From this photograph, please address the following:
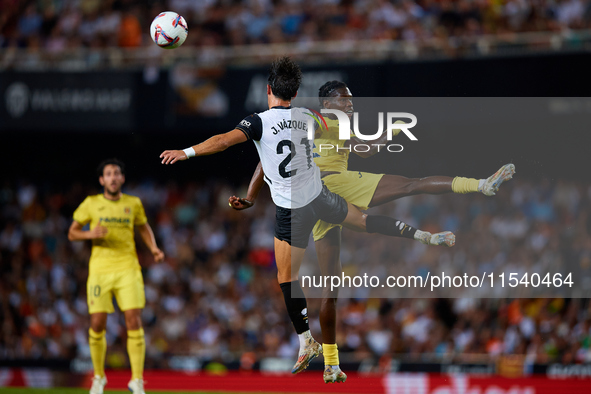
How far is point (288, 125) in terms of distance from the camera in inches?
281

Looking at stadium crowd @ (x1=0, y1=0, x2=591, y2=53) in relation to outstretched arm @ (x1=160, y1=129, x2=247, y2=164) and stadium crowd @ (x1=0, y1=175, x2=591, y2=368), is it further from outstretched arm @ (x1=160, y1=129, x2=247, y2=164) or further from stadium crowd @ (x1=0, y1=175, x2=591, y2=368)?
outstretched arm @ (x1=160, y1=129, x2=247, y2=164)

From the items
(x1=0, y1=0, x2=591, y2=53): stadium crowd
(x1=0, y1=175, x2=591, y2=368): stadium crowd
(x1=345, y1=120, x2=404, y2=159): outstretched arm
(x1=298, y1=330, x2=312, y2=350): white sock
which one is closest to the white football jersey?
(x1=345, y1=120, x2=404, y2=159): outstretched arm

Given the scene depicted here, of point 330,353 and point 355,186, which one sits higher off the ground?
point 355,186

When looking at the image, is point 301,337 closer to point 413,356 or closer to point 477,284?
point 477,284

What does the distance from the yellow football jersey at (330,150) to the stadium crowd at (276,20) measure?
21.0 ft

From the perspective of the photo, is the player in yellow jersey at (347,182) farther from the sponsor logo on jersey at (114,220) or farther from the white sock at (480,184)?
the sponsor logo on jersey at (114,220)

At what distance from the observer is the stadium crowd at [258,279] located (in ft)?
29.8

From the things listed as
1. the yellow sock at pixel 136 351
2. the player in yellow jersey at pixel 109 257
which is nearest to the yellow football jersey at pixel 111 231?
the player in yellow jersey at pixel 109 257

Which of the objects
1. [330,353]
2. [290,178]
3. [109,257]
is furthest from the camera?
[109,257]

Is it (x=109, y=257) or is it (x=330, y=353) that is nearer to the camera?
(x=330, y=353)

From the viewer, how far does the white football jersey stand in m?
7.04

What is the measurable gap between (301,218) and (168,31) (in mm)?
2531

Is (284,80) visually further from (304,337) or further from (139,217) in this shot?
(139,217)

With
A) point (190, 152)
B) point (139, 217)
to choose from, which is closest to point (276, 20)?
point (139, 217)
